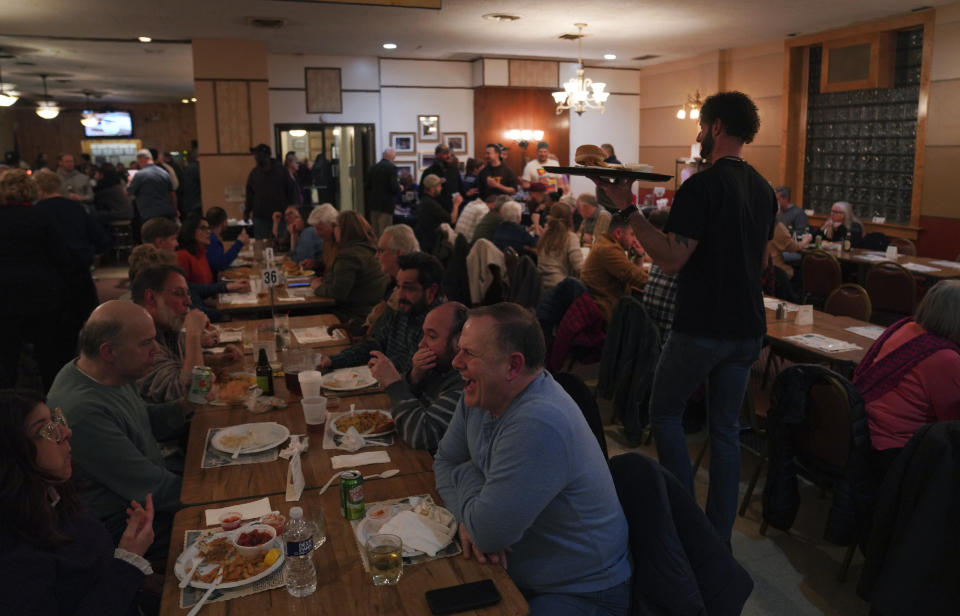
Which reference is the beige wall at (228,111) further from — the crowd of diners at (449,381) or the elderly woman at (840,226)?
the elderly woman at (840,226)

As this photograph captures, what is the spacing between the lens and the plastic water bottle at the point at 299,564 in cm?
165

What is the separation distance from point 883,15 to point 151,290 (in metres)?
9.00

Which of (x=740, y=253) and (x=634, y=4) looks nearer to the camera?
(x=740, y=253)

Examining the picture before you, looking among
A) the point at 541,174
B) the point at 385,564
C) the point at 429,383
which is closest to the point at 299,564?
the point at 385,564

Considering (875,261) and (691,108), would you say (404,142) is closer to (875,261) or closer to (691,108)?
(691,108)

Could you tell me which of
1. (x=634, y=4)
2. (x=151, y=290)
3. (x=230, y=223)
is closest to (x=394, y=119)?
(x=230, y=223)

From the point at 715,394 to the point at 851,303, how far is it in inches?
90.9

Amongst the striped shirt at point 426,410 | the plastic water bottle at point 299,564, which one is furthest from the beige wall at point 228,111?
the plastic water bottle at point 299,564

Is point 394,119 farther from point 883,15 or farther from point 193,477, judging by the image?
point 193,477

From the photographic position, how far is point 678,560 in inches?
67.8

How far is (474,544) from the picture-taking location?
1776 millimetres

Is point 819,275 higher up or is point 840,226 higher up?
point 840,226

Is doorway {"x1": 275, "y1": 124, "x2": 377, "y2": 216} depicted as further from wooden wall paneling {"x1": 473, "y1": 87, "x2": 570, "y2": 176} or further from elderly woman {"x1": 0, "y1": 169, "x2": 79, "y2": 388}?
elderly woman {"x1": 0, "y1": 169, "x2": 79, "y2": 388}

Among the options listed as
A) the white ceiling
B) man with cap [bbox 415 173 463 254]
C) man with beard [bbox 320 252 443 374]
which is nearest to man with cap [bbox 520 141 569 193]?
the white ceiling
